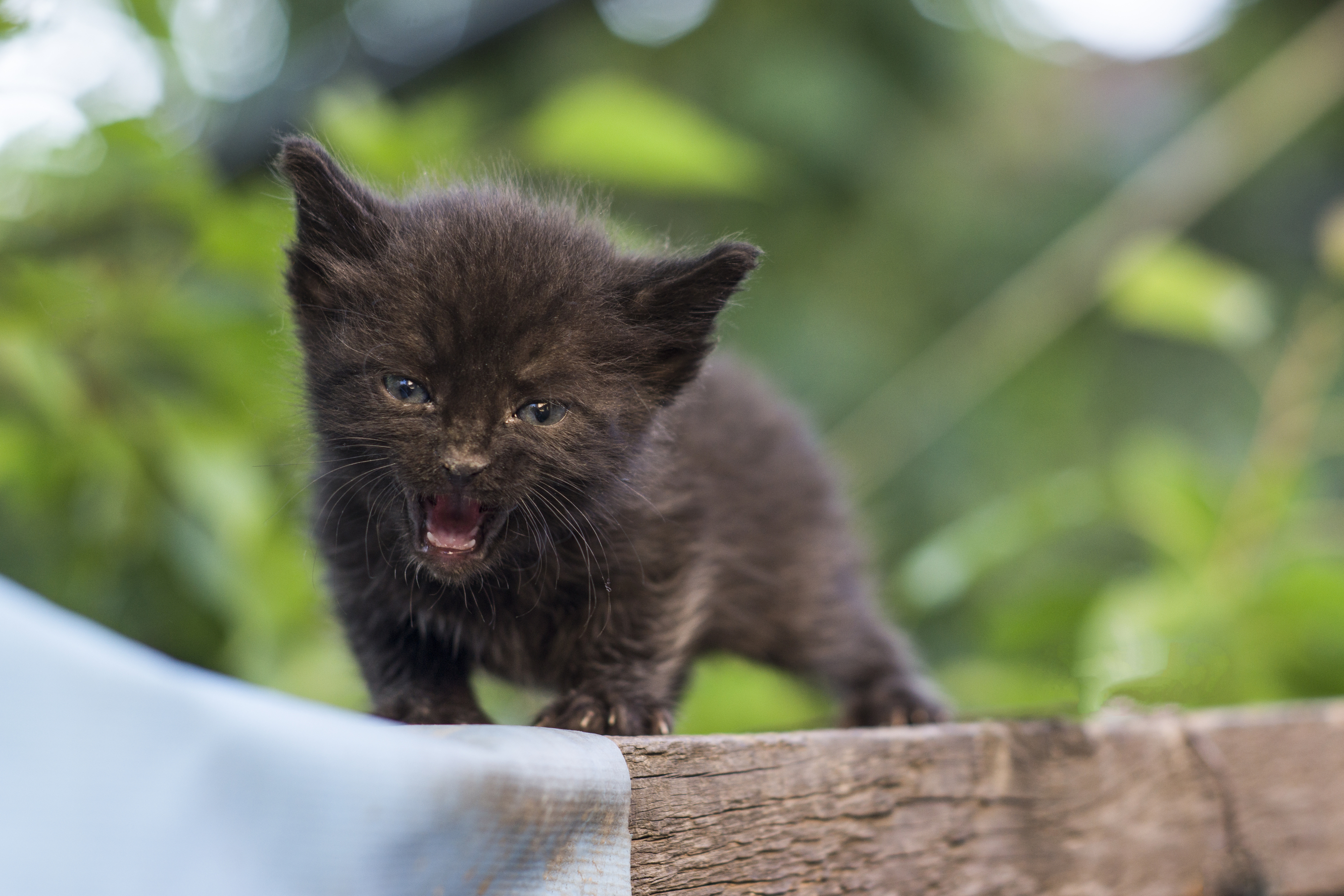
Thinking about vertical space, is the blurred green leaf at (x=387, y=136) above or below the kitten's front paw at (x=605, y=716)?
above

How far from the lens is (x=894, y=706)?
6.49 feet

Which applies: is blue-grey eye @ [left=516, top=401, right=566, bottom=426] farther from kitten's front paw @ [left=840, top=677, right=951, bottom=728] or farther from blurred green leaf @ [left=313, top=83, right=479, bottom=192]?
blurred green leaf @ [left=313, top=83, right=479, bottom=192]

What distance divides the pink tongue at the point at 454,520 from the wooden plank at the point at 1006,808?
0.36m

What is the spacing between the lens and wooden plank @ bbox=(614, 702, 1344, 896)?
3.65 ft

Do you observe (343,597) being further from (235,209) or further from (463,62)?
(463,62)

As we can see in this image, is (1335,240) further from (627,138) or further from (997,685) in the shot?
(627,138)

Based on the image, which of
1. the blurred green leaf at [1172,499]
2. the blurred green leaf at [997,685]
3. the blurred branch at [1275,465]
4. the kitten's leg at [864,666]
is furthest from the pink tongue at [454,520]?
the blurred branch at [1275,465]

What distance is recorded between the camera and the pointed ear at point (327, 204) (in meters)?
1.32

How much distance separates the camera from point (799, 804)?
1.22 meters

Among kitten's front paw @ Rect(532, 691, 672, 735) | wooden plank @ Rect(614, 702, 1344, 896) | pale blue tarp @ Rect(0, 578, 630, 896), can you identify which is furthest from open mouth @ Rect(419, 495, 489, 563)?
pale blue tarp @ Rect(0, 578, 630, 896)

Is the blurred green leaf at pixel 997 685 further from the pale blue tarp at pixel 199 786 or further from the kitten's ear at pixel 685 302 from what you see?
the pale blue tarp at pixel 199 786

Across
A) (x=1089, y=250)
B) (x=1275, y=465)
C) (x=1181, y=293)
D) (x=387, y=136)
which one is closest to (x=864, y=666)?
(x=1181, y=293)

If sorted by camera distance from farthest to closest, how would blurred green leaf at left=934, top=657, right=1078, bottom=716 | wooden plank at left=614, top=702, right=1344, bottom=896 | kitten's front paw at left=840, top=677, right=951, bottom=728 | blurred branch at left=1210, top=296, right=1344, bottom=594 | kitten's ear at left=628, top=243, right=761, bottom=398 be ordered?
blurred branch at left=1210, top=296, right=1344, bottom=594
blurred green leaf at left=934, top=657, right=1078, bottom=716
kitten's front paw at left=840, top=677, right=951, bottom=728
kitten's ear at left=628, top=243, right=761, bottom=398
wooden plank at left=614, top=702, right=1344, bottom=896

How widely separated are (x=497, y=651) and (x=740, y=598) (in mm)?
515
